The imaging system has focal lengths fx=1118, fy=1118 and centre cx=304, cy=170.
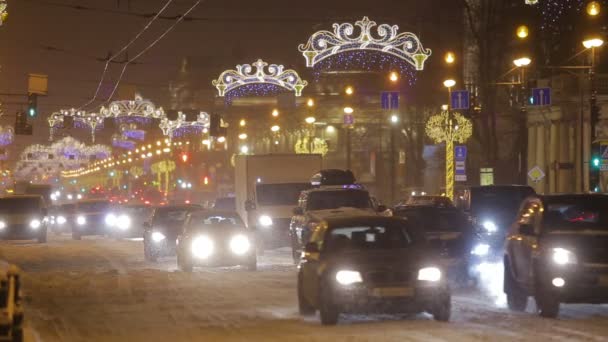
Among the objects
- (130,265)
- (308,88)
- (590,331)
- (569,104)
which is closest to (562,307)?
(590,331)

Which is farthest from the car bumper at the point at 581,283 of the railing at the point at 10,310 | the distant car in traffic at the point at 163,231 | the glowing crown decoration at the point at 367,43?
the glowing crown decoration at the point at 367,43

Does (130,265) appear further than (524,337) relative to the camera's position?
Yes

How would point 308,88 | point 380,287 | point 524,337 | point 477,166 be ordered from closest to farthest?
point 524,337, point 380,287, point 477,166, point 308,88

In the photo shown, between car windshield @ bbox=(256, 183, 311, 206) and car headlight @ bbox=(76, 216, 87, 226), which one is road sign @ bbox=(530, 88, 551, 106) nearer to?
car windshield @ bbox=(256, 183, 311, 206)

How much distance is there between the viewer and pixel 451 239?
72.8ft

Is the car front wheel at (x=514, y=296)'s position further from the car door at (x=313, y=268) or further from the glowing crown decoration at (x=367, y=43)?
the glowing crown decoration at (x=367, y=43)

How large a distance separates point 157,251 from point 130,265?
179cm

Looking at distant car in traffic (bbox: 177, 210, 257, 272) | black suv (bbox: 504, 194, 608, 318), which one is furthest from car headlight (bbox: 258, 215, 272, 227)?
black suv (bbox: 504, 194, 608, 318)

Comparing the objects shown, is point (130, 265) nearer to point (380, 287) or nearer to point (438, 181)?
point (380, 287)

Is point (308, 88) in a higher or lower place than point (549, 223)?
higher

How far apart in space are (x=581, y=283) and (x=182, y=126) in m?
81.3

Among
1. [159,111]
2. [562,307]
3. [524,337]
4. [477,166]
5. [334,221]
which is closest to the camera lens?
[524,337]

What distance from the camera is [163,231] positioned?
33250 mm

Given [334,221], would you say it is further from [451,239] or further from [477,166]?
[477,166]
